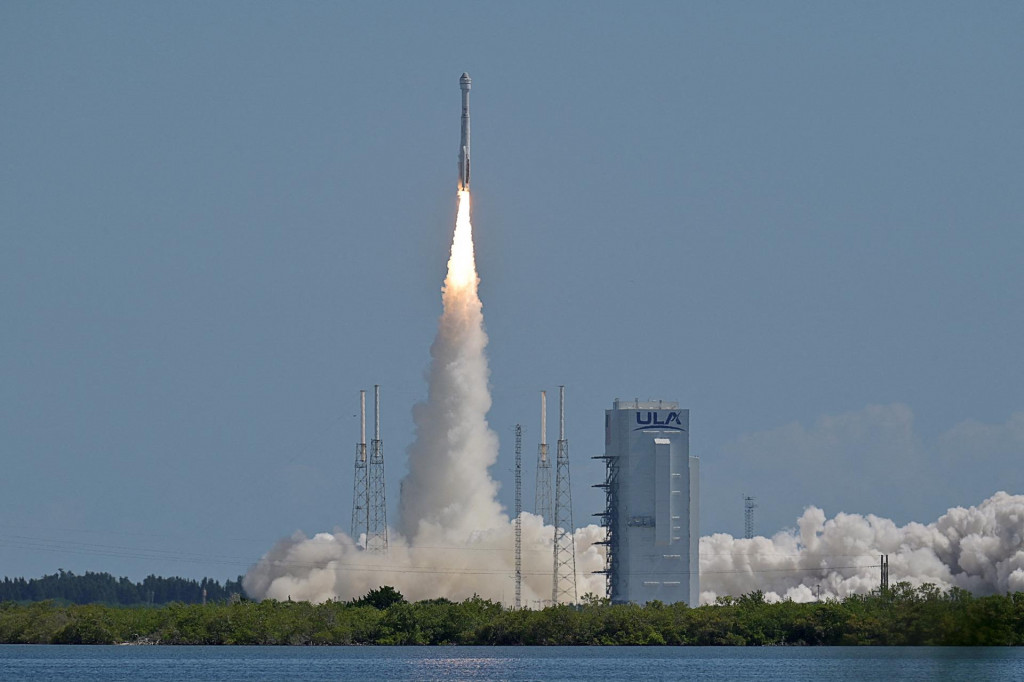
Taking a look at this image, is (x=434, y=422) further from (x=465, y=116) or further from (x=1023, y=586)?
(x=1023, y=586)

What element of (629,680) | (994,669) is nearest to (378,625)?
(629,680)

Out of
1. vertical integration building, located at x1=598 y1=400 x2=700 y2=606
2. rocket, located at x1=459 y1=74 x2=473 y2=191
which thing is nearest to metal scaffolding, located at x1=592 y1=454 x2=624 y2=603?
vertical integration building, located at x1=598 y1=400 x2=700 y2=606

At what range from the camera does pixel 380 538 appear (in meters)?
132

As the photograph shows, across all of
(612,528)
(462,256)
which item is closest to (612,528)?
(612,528)

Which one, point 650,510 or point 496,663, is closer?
point 496,663

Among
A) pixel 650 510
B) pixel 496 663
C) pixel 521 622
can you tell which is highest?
pixel 650 510

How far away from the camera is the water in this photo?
103250 millimetres

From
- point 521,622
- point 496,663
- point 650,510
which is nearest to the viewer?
point 496,663

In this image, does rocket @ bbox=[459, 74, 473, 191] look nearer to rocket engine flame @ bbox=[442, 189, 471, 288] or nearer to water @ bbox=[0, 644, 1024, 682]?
rocket engine flame @ bbox=[442, 189, 471, 288]

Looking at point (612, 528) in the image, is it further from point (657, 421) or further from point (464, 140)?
point (464, 140)

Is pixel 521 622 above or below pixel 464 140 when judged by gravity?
below

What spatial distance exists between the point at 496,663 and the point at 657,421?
2631 cm

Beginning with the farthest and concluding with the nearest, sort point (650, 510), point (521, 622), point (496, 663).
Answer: point (650, 510) → point (521, 622) → point (496, 663)

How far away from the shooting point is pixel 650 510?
133250mm
